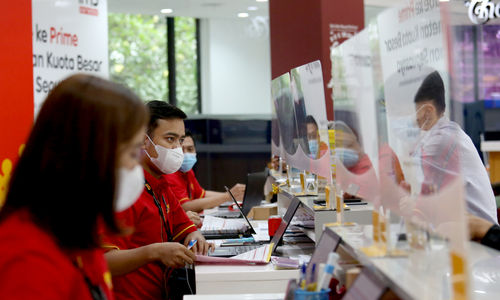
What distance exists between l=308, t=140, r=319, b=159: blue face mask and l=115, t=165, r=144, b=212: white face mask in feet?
4.59

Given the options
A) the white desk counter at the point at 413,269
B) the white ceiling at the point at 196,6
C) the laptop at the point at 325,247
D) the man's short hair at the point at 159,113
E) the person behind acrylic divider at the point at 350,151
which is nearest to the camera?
the white desk counter at the point at 413,269

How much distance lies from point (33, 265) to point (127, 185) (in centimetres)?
28

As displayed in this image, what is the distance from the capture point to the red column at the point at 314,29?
712 centimetres

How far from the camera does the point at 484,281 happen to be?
226 centimetres

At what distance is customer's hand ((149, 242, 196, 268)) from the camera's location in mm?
2436

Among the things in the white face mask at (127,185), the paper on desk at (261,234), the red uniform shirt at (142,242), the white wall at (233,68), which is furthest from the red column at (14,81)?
the white wall at (233,68)

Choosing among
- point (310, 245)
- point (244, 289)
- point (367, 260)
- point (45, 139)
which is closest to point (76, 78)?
point (45, 139)

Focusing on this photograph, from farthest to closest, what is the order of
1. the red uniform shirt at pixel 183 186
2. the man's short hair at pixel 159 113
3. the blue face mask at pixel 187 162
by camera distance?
the blue face mask at pixel 187 162
the red uniform shirt at pixel 183 186
the man's short hair at pixel 159 113

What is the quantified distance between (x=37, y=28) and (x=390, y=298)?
112 inches

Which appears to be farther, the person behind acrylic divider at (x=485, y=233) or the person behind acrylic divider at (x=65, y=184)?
the person behind acrylic divider at (x=485, y=233)

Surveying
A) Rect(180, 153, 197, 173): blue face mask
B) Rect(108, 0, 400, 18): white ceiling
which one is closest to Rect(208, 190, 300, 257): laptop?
Rect(180, 153, 197, 173): blue face mask

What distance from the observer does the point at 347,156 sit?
1.98 metres

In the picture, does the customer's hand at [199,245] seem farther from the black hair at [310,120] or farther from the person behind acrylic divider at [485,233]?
the person behind acrylic divider at [485,233]

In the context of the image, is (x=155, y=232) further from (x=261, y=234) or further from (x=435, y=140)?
(x=435, y=140)
